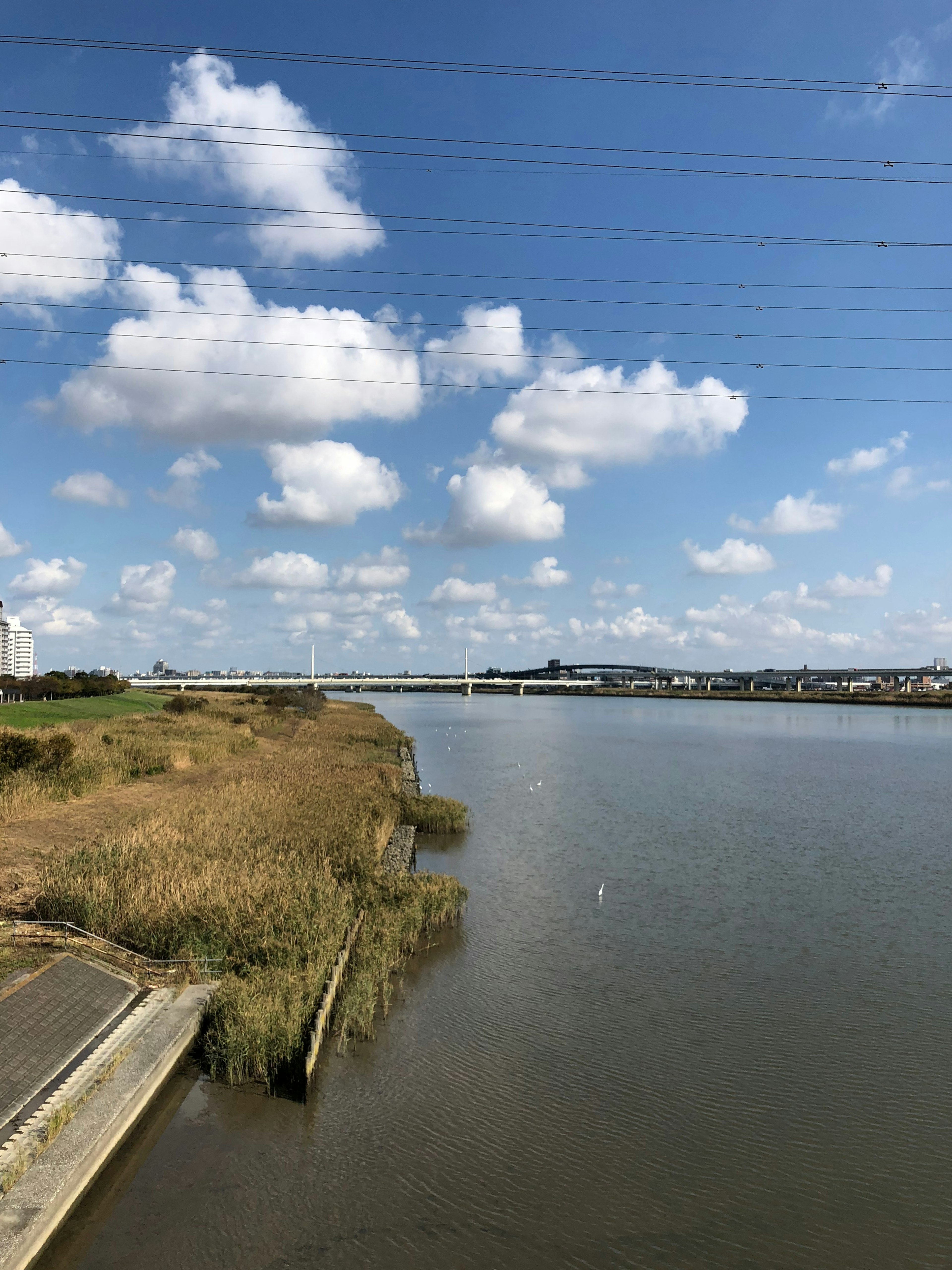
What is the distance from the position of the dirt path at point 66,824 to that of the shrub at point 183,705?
3204cm

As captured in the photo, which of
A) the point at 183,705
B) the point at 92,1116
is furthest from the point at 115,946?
the point at 183,705

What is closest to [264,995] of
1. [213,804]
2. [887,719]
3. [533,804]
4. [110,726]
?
[213,804]

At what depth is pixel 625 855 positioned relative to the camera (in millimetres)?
21984

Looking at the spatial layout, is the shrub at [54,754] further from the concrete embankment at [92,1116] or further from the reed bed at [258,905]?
the concrete embankment at [92,1116]

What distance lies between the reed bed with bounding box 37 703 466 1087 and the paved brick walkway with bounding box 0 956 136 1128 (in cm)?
123

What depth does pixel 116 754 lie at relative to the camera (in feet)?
99.0

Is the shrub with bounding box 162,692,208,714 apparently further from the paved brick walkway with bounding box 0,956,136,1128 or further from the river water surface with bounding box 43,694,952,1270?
the paved brick walkway with bounding box 0,956,136,1128

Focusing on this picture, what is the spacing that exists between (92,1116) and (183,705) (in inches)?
2342

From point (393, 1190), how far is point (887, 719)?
4673 inches

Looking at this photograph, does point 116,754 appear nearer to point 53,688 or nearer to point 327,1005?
point 327,1005

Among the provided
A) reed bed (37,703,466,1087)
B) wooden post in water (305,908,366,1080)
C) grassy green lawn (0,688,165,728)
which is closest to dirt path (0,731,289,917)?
reed bed (37,703,466,1087)

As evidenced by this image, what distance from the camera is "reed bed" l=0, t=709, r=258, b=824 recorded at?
70.6 ft

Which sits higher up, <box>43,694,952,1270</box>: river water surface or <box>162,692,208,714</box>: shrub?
<box>162,692,208,714</box>: shrub

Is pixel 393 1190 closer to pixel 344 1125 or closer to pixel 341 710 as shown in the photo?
pixel 344 1125
